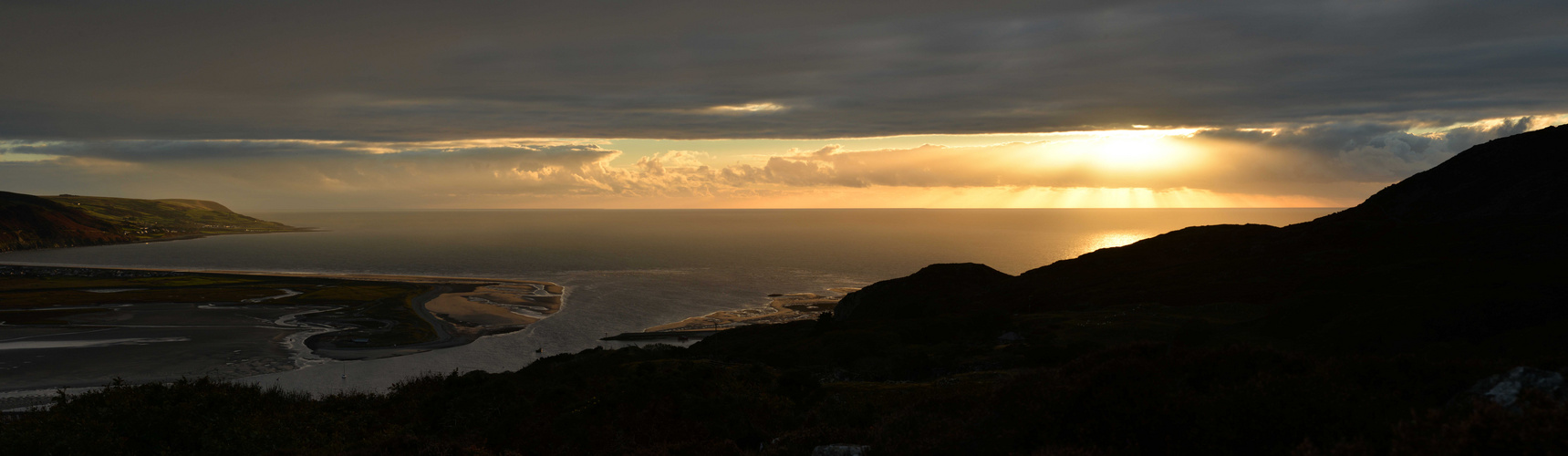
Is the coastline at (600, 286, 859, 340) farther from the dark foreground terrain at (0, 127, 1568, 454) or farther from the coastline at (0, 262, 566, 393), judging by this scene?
the dark foreground terrain at (0, 127, 1568, 454)

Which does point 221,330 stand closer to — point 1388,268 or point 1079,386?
point 1079,386

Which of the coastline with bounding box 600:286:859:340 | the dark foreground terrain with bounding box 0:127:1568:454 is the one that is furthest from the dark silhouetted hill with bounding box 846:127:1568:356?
the coastline with bounding box 600:286:859:340

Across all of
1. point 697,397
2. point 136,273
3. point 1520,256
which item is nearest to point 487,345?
point 697,397

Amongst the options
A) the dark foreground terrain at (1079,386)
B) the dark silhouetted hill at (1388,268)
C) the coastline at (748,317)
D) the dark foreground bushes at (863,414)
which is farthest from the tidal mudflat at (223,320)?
the dark silhouetted hill at (1388,268)

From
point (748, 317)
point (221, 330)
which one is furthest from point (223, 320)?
point (748, 317)

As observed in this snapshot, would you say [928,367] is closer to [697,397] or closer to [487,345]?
[697,397]
